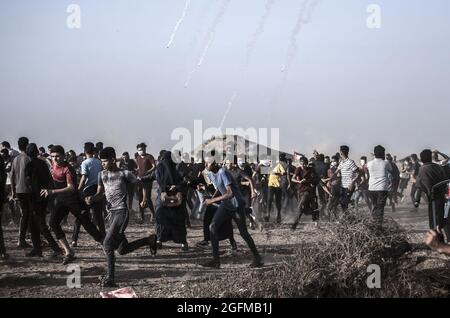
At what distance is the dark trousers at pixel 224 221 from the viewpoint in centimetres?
892

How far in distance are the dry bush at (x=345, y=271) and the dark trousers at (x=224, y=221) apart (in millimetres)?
1946

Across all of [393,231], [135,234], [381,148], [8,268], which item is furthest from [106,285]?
[381,148]

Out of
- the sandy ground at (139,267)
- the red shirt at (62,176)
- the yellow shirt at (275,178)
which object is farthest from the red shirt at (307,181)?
the red shirt at (62,176)

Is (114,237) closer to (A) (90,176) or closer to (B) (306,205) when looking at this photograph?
(A) (90,176)

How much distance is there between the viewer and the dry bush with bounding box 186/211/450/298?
618 centimetres

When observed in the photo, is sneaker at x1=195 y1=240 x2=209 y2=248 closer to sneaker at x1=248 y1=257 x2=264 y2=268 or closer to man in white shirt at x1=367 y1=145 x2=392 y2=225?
sneaker at x1=248 y1=257 x2=264 y2=268

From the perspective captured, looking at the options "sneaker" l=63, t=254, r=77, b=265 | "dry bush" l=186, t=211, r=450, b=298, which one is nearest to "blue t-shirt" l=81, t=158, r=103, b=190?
"sneaker" l=63, t=254, r=77, b=265

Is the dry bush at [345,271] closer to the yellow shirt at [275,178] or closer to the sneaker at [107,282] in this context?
the sneaker at [107,282]

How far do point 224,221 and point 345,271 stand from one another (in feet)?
9.69

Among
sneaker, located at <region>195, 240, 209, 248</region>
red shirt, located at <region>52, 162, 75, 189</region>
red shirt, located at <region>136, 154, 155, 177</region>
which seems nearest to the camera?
red shirt, located at <region>52, 162, 75, 189</region>

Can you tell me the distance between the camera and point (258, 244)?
11.6m

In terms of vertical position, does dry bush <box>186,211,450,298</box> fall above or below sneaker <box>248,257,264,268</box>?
above

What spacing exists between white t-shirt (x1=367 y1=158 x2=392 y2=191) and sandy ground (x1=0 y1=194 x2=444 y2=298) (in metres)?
1.20

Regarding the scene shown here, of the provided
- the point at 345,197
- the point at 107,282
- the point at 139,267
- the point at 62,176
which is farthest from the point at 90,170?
the point at 345,197
